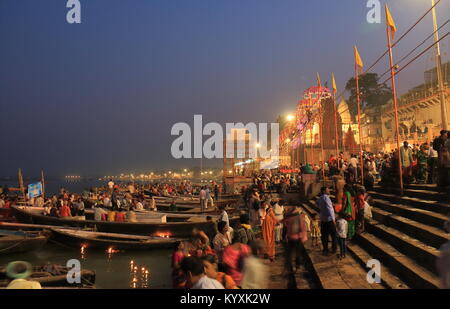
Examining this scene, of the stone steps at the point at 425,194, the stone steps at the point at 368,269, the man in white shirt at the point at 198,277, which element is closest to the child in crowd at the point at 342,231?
the stone steps at the point at 368,269

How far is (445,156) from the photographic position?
841 cm

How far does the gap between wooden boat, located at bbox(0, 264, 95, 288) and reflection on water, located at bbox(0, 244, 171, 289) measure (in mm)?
1365

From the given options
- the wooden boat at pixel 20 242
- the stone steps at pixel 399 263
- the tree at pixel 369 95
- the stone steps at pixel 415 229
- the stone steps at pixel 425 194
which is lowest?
the wooden boat at pixel 20 242

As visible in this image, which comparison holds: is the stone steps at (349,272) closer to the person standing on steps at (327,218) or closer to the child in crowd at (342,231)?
the child in crowd at (342,231)

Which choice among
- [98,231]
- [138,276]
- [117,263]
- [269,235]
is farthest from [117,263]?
[269,235]

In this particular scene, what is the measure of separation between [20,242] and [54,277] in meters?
6.50

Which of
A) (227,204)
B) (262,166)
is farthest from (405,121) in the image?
(227,204)

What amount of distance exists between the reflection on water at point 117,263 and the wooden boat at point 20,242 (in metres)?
0.36

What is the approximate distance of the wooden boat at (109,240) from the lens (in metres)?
12.9

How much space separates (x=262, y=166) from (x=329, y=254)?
30385mm

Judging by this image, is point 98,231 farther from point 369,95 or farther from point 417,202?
point 369,95

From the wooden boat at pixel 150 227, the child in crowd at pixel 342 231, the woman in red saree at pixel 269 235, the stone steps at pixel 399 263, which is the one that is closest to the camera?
the stone steps at pixel 399 263
